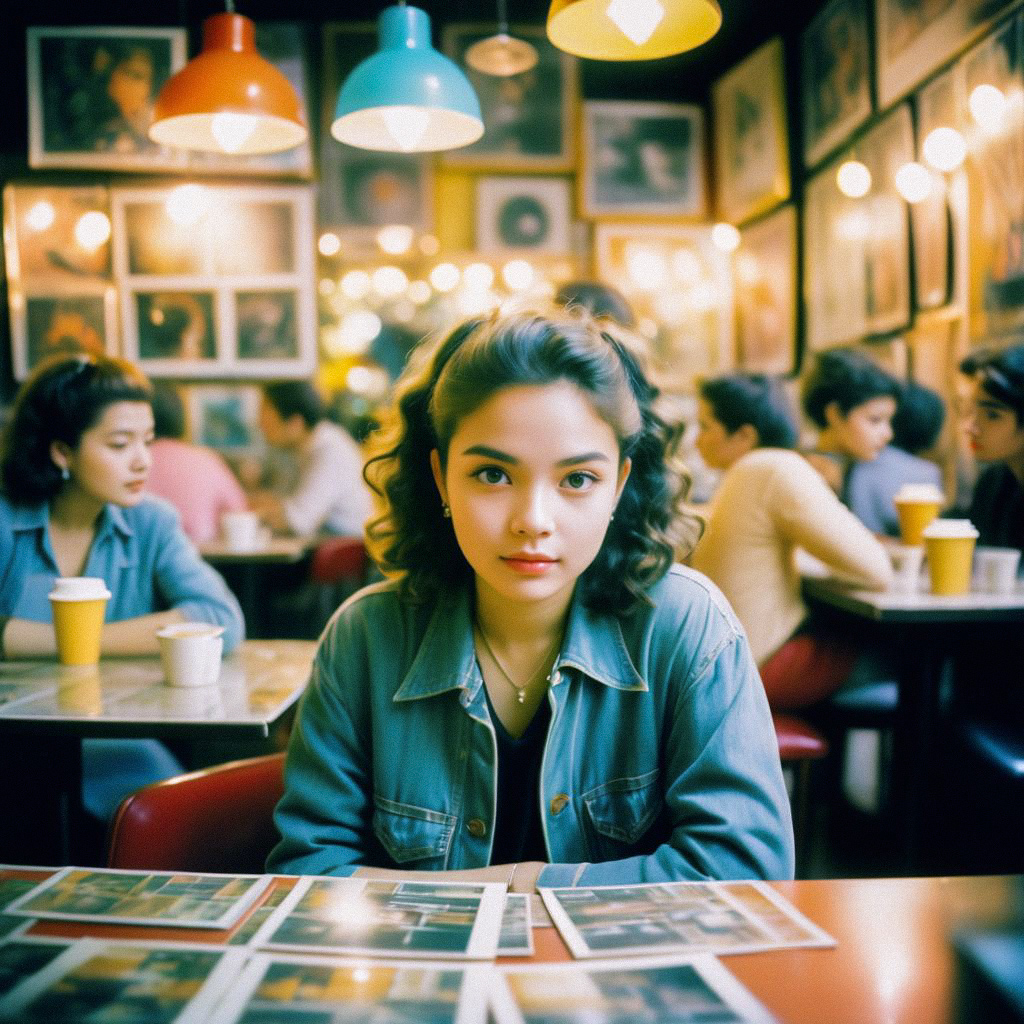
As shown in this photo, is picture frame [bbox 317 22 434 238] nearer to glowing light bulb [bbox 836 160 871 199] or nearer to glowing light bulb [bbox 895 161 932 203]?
glowing light bulb [bbox 836 160 871 199]

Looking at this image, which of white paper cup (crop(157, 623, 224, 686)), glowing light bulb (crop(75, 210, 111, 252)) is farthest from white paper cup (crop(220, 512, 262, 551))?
white paper cup (crop(157, 623, 224, 686))

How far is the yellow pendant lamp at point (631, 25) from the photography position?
2.24m

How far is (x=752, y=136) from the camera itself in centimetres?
556

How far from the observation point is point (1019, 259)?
3.23m

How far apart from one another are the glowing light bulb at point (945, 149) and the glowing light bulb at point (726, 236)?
2.18 metres

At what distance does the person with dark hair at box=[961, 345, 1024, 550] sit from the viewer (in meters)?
2.81

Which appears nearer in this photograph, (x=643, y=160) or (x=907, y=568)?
(x=907, y=568)

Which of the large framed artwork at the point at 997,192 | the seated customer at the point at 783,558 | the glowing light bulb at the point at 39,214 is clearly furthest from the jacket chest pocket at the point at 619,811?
the glowing light bulb at the point at 39,214

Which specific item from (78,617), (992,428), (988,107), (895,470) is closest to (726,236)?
(988,107)

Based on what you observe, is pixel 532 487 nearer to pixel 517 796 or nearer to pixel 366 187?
pixel 517 796

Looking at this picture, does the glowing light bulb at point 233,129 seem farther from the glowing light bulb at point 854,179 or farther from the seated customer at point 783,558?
the glowing light bulb at point 854,179

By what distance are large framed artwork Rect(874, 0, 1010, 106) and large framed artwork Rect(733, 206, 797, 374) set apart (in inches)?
46.5

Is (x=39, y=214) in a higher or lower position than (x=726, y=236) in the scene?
higher

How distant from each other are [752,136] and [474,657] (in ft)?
16.6
